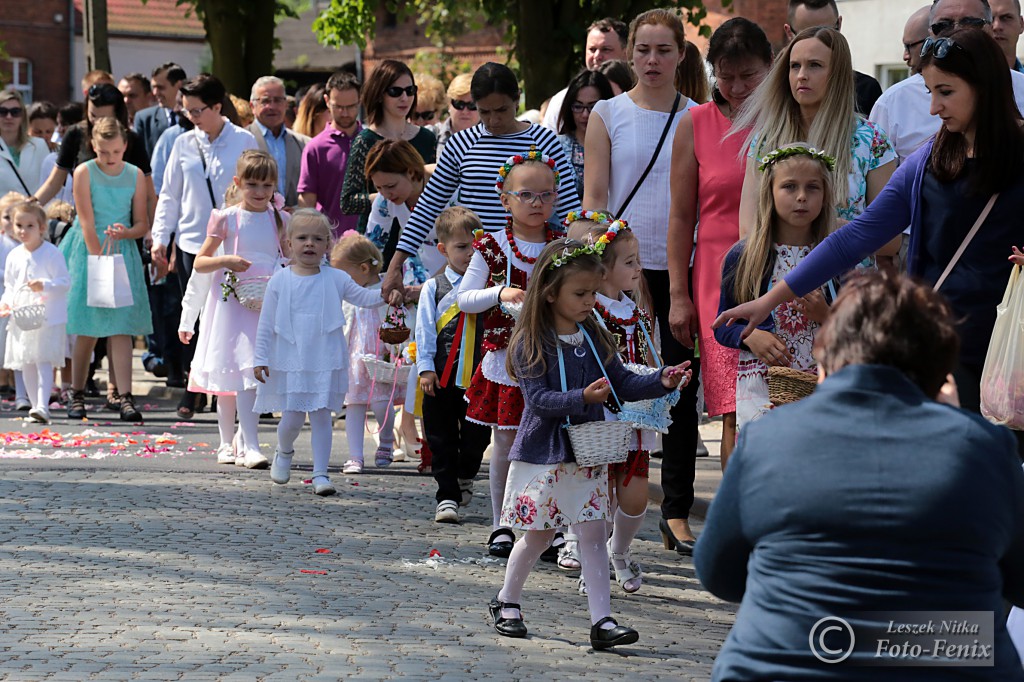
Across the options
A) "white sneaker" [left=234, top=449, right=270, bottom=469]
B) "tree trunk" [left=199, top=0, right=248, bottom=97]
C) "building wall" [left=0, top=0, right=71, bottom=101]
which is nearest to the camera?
"white sneaker" [left=234, top=449, right=270, bottom=469]

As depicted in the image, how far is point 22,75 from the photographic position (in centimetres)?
6209

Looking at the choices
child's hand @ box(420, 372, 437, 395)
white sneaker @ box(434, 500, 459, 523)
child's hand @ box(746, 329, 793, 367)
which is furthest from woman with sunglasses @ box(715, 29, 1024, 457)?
white sneaker @ box(434, 500, 459, 523)

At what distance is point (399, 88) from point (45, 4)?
5481 centimetres

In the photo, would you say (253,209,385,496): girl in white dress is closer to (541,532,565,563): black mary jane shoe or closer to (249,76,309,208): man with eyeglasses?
(541,532,565,563): black mary jane shoe

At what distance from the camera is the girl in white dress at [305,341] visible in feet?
32.7

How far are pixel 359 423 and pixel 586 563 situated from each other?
15.4ft

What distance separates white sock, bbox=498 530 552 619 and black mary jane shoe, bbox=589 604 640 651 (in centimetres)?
35

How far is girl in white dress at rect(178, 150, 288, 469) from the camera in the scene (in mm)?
10961

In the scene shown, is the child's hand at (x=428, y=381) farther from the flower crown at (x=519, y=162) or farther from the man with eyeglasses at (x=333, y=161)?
the man with eyeglasses at (x=333, y=161)

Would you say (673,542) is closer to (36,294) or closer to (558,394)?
(558,394)

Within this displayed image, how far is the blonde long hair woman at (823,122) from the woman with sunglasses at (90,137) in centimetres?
803

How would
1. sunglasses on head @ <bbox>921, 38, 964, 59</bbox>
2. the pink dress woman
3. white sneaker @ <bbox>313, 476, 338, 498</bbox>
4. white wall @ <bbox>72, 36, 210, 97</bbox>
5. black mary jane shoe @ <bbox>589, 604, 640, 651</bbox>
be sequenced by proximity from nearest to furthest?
sunglasses on head @ <bbox>921, 38, 964, 59</bbox>, black mary jane shoe @ <bbox>589, 604, 640, 651</bbox>, the pink dress woman, white sneaker @ <bbox>313, 476, 338, 498</bbox>, white wall @ <bbox>72, 36, 210, 97</bbox>

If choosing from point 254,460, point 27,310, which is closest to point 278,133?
point 27,310

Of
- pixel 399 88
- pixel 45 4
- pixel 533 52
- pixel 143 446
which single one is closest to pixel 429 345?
pixel 399 88
